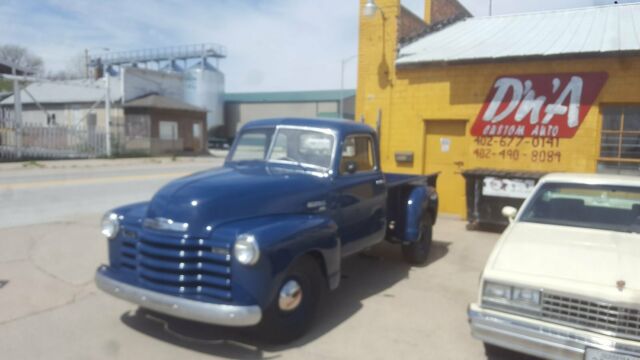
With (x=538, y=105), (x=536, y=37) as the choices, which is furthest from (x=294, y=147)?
(x=536, y=37)

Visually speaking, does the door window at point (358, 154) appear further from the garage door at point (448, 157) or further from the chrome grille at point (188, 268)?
the garage door at point (448, 157)

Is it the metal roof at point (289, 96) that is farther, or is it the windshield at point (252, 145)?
the metal roof at point (289, 96)

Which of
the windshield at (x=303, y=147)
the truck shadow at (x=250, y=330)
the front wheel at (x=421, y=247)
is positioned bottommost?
the truck shadow at (x=250, y=330)

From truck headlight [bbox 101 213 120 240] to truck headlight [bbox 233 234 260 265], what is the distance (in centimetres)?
146

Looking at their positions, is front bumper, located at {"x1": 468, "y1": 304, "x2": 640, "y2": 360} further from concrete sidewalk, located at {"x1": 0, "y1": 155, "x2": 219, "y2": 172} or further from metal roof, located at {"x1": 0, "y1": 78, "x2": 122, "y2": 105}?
metal roof, located at {"x1": 0, "y1": 78, "x2": 122, "y2": 105}

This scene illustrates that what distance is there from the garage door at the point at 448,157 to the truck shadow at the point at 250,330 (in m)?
4.74

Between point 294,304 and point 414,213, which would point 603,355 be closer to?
point 294,304

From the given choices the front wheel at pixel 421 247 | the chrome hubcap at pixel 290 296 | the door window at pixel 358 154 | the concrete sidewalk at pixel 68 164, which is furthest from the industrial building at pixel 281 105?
the chrome hubcap at pixel 290 296

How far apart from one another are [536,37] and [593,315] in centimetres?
908

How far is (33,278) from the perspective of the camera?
6.18 m

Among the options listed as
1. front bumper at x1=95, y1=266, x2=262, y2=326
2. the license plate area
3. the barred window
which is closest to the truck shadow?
front bumper at x1=95, y1=266, x2=262, y2=326

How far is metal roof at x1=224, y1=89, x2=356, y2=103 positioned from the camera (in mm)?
56375

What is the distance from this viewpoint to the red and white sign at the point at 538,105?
9.74 meters

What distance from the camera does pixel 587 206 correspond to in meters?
5.16
